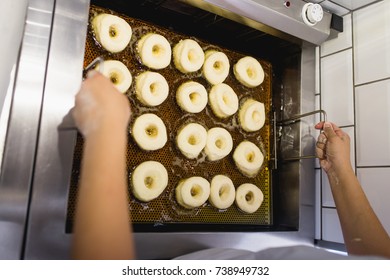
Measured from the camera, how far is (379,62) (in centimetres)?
98

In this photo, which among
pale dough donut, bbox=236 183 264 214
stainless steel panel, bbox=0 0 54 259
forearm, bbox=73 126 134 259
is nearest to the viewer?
forearm, bbox=73 126 134 259

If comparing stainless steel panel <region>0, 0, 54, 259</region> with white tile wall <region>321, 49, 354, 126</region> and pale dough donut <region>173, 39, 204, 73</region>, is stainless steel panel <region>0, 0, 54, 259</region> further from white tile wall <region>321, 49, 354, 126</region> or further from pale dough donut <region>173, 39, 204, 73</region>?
white tile wall <region>321, 49, 354, 126</region>

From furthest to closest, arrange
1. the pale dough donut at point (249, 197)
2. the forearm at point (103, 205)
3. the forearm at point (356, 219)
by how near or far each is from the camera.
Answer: the pale dough donut at point (249, 197), the forearm at point (356, 219), the forearm at point (103, 205)

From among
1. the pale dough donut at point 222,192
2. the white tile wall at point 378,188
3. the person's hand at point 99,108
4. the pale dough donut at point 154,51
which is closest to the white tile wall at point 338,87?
the white tile wall at point 378,188

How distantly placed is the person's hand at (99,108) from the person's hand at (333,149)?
669 mm

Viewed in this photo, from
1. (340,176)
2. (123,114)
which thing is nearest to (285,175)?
(340,176)

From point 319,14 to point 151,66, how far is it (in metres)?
0.54

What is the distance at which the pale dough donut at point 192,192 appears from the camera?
0.90 m

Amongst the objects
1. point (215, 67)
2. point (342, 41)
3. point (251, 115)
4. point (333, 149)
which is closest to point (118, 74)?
point (215, 67)

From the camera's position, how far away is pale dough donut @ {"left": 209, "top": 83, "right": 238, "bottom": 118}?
3.32 ft

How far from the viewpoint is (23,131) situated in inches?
25.2

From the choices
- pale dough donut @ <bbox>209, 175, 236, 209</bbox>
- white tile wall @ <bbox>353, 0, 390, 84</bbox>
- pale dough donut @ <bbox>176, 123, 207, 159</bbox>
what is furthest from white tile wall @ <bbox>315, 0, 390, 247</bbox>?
pale dough donut @ <bbox>176, 123, 207, 159</bbox>

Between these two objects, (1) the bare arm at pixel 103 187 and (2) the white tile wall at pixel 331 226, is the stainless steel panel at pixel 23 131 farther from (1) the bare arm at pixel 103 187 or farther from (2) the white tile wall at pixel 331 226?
(2) the white tile wall at pixel 331 226

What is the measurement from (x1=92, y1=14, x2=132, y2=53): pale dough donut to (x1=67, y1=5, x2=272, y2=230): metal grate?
23 millimetres
